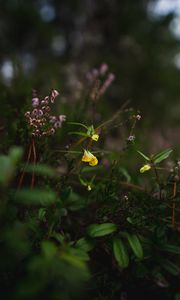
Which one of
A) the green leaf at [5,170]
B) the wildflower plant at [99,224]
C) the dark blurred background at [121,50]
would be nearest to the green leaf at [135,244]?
the wildflower plant at [99,224]

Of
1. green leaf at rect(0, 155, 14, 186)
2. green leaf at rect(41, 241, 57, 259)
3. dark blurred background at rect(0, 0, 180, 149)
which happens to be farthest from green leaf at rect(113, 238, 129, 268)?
dark blurred background at rect(0, 0, 180, 149)

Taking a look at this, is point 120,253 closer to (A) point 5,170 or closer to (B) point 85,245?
(B) point 85,245

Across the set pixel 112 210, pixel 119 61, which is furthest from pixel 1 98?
pixel 119 61

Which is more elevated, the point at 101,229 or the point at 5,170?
the point at 5,170

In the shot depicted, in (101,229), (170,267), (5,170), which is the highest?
(5,170)

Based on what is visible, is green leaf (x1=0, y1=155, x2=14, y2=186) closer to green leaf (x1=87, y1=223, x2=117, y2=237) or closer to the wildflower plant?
the wildflower plant

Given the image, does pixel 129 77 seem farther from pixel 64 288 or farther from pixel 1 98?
pixel 64 288

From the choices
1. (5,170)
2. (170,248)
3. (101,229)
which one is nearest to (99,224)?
(101,229)
